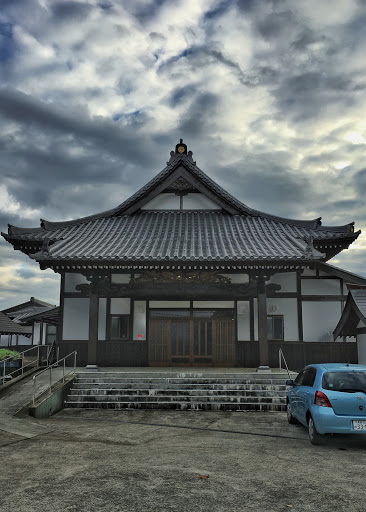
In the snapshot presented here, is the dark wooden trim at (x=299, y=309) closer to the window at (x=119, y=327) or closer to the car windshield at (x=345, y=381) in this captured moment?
the window at (x=119, y=327)

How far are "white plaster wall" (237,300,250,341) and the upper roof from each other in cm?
260

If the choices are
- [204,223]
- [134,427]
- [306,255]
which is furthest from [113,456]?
[204,223]

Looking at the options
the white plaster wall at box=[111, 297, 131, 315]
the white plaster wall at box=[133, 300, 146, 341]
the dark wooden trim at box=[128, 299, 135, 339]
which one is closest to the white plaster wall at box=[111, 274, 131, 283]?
the white plaster wall at box=[111, 297, 131, 315]

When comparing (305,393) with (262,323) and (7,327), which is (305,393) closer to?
(262,323)

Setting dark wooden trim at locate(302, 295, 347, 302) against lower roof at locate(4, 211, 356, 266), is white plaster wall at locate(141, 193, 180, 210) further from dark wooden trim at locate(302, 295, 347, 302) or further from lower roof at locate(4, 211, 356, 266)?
dark wooden trim at locate(302, 295, 347, 302)

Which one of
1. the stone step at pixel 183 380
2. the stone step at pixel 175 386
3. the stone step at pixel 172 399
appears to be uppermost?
the stone step at pixel 183 380

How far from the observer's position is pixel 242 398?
13.2 meters

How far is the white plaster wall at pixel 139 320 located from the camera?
1852cm

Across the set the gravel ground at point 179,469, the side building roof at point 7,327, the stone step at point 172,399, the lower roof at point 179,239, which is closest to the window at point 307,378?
the gravel ground at point 179,469

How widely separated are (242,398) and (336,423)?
18.6ft

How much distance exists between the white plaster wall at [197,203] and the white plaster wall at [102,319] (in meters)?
6.54

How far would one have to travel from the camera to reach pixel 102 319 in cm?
1853

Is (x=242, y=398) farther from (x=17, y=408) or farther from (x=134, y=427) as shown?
(x=17, y=408)

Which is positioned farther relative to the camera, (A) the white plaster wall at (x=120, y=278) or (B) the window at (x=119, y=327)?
(B) the window at (x=119, y=327)
